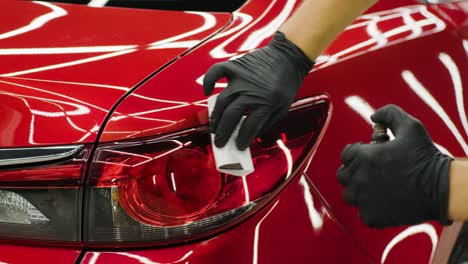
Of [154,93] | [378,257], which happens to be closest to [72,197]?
[154,93]

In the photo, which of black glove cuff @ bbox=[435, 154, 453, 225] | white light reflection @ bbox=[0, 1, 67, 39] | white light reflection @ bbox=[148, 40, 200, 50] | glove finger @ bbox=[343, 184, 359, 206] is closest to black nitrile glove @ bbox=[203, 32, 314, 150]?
white light reflection @ bbox=[148, 40, 200, 50]

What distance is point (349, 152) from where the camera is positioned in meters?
1.58

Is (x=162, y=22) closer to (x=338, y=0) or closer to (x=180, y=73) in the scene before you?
(x=180, y=73)

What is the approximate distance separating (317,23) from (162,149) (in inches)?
22.5

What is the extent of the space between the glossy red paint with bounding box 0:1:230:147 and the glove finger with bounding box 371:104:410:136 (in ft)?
1.38

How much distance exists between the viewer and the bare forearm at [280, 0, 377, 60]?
5.78 ft

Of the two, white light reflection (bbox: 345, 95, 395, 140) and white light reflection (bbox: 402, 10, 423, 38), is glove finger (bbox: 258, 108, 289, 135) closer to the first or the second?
white light reflection (bbox: 345, 95, 395, 140)

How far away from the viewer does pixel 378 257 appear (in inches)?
66.7

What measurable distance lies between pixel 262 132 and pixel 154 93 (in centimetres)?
25

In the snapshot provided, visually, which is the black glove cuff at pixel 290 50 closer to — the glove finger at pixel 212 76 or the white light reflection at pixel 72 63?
the glove finger at pixel 212 76

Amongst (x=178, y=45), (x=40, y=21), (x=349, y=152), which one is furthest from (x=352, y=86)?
(x=40, y=21)

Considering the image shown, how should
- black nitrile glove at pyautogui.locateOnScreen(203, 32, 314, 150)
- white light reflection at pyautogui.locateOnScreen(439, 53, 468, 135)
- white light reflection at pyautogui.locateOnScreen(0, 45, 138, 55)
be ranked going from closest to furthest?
1. black nitrile glove at pyautogui.locateOnScreen(203, 32, 314, 150)
2. white light reflection at pyautogui.locateOnScreen(0, 45, 138, 55)
3. white light reflection at pyautogui.locateOnScreen(439, 53, 468, 135)

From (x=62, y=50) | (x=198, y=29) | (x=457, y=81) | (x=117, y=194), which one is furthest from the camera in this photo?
(x=457, y=81)

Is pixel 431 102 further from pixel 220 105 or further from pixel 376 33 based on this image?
pixel 220 105
